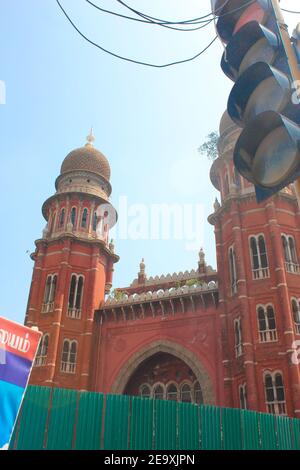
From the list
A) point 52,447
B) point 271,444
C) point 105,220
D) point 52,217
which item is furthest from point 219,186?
point 52,447

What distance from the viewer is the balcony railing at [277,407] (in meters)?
18.3

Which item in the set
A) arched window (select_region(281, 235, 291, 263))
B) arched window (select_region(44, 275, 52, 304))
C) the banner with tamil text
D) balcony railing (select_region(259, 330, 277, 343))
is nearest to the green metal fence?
balcony railing (select_region(259, 330, 277, 343))

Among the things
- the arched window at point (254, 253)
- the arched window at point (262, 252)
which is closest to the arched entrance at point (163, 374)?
the arched window at point (254, 253)

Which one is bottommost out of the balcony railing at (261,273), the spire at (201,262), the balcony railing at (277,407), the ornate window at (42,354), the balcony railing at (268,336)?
the balcony railing at (277,407)

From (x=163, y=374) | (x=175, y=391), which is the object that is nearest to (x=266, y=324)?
(x=175, y=391)

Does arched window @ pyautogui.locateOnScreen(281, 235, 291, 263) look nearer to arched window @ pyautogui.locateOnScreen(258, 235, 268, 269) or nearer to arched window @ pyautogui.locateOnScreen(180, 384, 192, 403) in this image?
arched window @ pyautogui.locateOnScreen(258, 235, 268, 269)

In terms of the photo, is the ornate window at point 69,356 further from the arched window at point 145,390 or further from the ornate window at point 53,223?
the ornate window at point 53,223

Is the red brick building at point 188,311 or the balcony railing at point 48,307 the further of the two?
the balcony railing at point 48,307

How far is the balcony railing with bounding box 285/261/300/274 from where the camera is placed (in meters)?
21.5

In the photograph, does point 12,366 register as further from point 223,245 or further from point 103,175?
point 103,175

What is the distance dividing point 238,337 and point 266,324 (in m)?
1.72

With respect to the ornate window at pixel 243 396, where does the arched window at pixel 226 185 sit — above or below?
above

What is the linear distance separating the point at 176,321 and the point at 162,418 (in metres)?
12.3

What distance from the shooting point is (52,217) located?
30219mm
